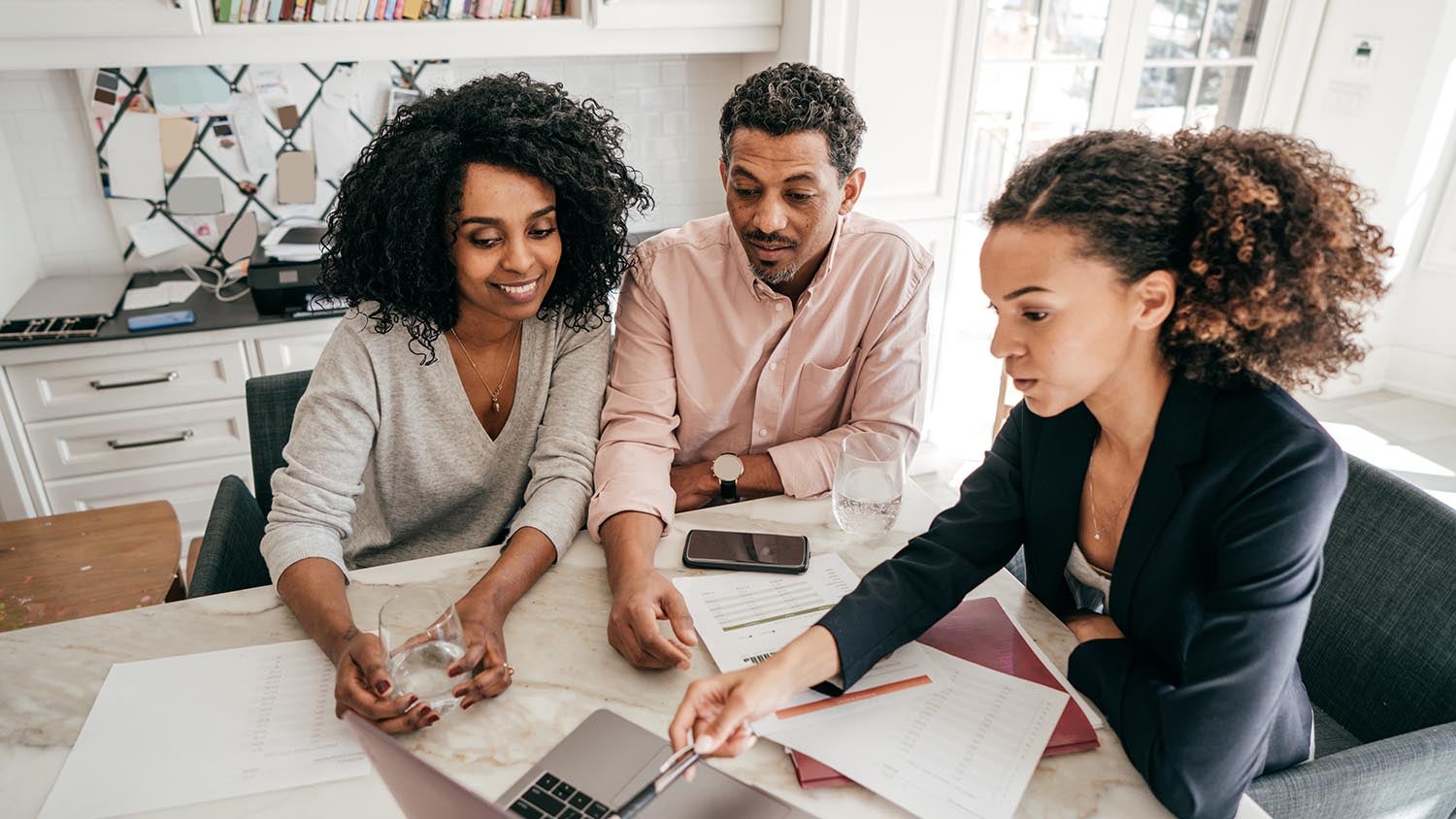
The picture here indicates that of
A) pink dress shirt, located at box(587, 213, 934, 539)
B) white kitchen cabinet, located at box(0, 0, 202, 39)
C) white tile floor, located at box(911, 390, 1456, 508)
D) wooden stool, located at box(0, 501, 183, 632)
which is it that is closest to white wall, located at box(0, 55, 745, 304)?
white kitchen cabinet, located at box(0, 0, 202, 39)

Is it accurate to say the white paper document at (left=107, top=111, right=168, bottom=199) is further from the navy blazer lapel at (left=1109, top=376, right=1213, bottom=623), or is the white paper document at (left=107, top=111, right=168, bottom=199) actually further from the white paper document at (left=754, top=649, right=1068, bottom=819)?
the navy blazer lapel at (left=1109, top=376, right=1213, bottom=623)

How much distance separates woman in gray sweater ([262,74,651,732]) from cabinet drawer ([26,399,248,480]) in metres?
1.32

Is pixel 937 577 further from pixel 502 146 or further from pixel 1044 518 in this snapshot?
pixel 502 146

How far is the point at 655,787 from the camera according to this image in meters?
0.84

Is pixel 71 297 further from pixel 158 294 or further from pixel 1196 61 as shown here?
pixel 1196 61

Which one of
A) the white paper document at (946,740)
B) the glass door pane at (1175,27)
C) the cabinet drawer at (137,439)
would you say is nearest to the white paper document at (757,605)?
the white paper document at (946,740)

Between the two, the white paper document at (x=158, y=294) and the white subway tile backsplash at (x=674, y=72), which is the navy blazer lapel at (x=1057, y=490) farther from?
the white paper document at (x=158, y=294)

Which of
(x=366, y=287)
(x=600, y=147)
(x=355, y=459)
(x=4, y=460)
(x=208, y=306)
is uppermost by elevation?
(x=600, y=147)

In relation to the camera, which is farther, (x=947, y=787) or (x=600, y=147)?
(x=600, y=147)

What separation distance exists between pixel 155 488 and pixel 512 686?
2.09 meters

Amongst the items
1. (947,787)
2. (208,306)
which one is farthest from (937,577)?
(208,306)

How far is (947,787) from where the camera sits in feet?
3.10

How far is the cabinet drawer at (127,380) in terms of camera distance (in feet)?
8.02

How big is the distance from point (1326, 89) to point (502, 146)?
3535 mm
